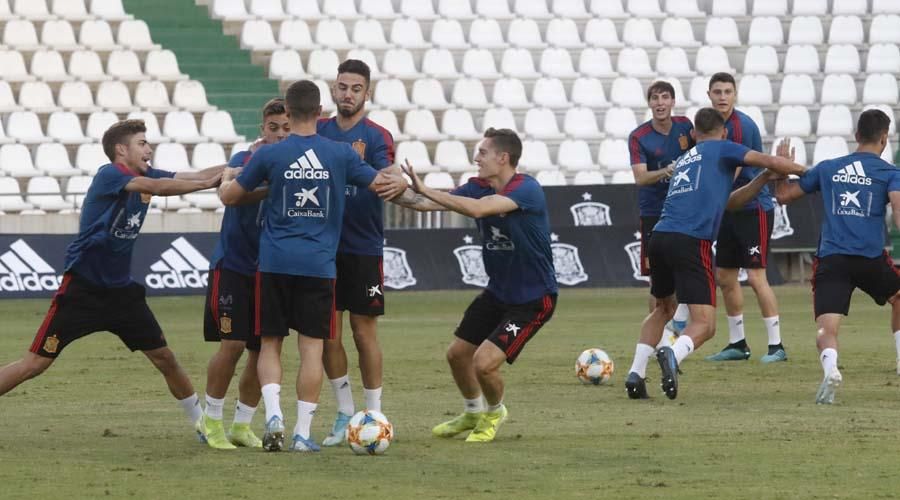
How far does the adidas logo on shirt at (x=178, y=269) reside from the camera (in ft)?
78.7

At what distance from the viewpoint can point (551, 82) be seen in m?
30.4

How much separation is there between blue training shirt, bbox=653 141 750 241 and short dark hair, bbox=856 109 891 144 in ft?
2.75

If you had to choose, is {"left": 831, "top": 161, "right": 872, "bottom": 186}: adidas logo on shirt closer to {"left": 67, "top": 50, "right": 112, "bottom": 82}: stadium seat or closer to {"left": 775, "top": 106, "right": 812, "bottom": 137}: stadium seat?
{"left": 775, "top": 106, "right": 812, "bottom": 137}: stadium seat

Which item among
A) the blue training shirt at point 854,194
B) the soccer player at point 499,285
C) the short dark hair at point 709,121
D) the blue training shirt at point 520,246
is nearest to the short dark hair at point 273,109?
the soccer player at point 499,285

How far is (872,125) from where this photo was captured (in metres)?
11.1

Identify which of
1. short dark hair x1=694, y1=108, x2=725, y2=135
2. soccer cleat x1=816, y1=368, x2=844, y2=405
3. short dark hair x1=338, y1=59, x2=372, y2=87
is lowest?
soccer cleat x1=816, y1=368, x2=844, y2=405

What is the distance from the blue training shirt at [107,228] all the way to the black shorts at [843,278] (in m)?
4.83

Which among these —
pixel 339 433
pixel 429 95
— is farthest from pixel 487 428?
→ pixel 429 95

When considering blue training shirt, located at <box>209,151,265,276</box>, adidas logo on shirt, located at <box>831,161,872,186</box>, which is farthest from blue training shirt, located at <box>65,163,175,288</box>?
adidas logo on shirt, located at <box>831,161,872,186</box>

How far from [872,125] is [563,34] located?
20.5 meters

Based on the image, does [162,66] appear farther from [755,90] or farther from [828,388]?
[828,388]

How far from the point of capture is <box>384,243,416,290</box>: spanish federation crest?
2462 cm

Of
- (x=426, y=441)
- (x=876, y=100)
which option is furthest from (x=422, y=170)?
(x=426, y=441)

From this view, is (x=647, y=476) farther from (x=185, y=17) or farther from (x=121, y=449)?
(x=185, y=17)
